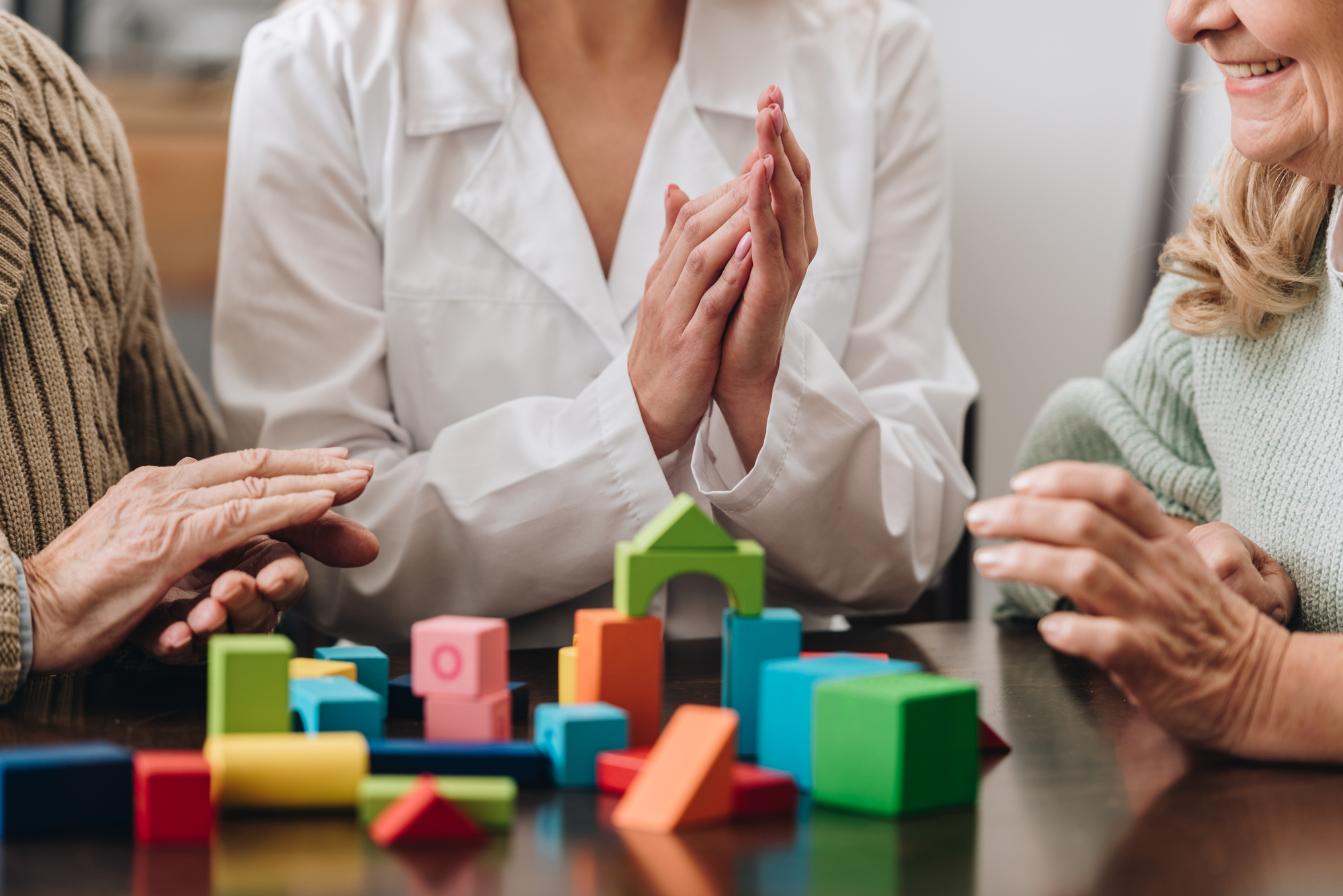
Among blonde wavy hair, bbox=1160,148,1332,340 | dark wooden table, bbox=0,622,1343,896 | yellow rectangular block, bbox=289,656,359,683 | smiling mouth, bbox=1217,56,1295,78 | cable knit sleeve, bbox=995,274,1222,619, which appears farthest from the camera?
cable knit sleeve, bbox=995,274,1222,619

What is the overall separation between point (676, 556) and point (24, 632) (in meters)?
0.44

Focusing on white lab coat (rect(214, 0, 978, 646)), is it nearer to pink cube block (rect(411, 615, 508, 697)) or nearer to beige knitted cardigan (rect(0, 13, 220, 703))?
beige knitted cardigan (rect(0, 13, 220, 703))

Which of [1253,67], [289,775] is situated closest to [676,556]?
[289,775]

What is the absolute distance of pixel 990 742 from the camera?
0.75 metres

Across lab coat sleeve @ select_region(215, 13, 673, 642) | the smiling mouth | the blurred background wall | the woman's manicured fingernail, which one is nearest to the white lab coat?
lab coat sleeve @ select_region(215, 13, 673, 642)

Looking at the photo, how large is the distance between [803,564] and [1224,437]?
391 millimetres

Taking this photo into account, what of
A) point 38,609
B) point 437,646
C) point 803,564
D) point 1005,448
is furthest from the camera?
point 1005,448

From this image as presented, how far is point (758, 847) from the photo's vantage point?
58cm

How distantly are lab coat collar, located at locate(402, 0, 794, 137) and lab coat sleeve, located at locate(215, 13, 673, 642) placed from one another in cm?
7

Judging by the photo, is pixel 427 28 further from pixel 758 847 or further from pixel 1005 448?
pixel 1005 448

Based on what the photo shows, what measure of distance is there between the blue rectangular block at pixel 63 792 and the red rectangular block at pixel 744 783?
0.23 meters

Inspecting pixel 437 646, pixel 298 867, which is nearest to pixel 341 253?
pixel 437 646

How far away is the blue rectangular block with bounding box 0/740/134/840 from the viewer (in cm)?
59

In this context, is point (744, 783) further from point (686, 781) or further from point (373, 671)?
point (373, 671)
